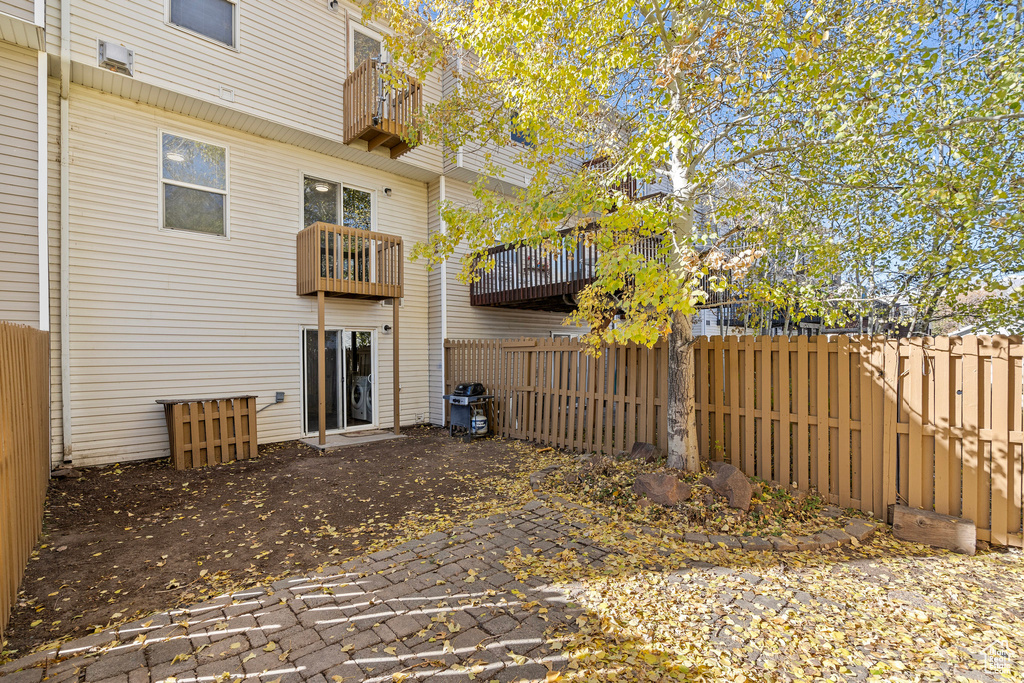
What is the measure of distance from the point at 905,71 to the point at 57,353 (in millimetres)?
10584

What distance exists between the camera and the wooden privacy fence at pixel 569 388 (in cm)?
649

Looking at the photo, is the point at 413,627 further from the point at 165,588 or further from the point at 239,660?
the point at 165,588

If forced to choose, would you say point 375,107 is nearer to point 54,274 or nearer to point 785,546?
point 54,274

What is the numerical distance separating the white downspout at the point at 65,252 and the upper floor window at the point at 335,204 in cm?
330

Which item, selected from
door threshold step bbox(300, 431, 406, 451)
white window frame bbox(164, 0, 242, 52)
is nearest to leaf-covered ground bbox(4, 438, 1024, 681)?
door threshold step bbox(300, 431, 406, 451)

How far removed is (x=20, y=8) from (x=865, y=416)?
35.1 feet

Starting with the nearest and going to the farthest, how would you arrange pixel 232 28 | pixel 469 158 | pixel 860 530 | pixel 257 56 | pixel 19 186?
pixel 860 530 → pixel 19 186 → pixel 232 28 → pixel 257 56 → pixel 469 158

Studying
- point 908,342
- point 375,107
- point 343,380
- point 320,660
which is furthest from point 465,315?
point 320,660

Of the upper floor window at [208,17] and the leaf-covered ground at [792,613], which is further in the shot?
the upper floor window at [208,17]

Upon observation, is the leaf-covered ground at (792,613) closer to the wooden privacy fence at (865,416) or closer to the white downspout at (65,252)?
the wooden privacy fence at (865,416)

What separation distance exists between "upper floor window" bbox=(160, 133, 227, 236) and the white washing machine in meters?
3.62

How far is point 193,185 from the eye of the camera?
7602 millimetres

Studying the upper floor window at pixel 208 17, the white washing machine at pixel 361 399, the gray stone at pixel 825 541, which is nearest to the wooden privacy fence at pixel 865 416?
the gray stone at pixel 825 541

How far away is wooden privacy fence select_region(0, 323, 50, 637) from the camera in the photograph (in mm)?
2738
